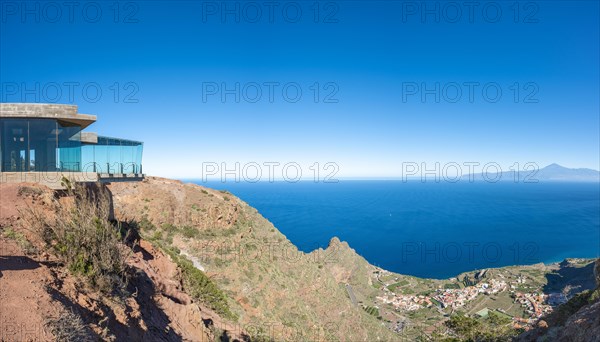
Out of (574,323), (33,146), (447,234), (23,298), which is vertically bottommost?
(447,234)

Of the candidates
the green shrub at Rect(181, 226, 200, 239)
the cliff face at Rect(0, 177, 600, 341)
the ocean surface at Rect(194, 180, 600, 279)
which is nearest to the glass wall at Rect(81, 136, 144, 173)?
the cliff face at Rect(0, 177, 600, 341)

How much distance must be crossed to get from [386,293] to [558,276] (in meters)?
40.9

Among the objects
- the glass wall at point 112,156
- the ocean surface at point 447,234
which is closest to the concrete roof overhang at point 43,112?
the glass wall at point 112,156

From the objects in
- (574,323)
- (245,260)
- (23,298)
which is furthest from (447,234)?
(23,298)

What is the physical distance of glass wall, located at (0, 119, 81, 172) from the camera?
12.0 m

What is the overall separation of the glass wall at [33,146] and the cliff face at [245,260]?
7.93 meters

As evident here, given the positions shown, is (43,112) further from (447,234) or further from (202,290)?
(447,234)

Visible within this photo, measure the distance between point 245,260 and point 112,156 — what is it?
14237 mm

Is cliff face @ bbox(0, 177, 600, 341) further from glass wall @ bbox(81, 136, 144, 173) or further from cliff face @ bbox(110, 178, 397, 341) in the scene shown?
glass wall @ bbox(81, 136, 144, 173)

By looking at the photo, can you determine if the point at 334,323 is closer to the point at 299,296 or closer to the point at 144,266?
the point at 299,296

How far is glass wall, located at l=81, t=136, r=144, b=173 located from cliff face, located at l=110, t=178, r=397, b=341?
16.1 ft

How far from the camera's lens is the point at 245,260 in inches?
1013

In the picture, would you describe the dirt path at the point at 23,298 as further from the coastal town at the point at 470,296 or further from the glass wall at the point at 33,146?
the coastal town at the point at 470,296

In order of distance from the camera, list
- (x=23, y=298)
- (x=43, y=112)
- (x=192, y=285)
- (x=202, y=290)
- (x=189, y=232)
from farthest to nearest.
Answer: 1. (x=189, y=232)
2. (x=202, y=290)
3. (x=192, y=285)
4. (x=43, y=112)
5. (x=23, y=298)
